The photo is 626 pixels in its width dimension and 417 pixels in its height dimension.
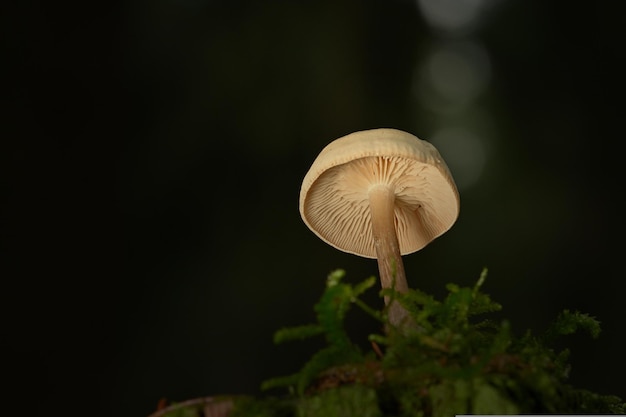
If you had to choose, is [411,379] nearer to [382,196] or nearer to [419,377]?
[419,377]

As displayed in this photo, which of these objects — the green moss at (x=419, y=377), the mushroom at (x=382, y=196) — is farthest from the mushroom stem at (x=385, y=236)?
the green moss at (x=419, y=377)

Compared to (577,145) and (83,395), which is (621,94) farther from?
(83,395)

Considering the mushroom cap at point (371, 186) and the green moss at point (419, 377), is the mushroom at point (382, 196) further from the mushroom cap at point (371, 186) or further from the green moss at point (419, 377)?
the green moss at point (419, 377)

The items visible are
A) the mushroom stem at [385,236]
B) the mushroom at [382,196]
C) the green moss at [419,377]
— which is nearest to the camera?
the green moss at [419,377]

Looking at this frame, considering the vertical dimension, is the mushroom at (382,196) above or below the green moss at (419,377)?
above

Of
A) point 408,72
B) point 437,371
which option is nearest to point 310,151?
point 408,72
